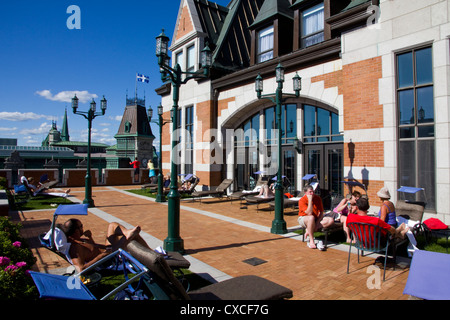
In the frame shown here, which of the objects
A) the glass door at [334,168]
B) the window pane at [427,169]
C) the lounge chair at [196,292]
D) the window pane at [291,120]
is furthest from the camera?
the window pane at [291,120]

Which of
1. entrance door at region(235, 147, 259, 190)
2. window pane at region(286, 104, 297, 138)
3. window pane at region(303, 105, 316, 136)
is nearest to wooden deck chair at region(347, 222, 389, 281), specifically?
window pane at region(303, 105, 316, 136)

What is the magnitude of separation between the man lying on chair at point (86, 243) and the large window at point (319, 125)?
9825 millimetres

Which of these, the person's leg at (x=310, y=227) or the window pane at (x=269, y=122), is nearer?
the person's leg at (x=310, y=227)

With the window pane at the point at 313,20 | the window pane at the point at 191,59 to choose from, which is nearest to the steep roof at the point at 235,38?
the window pane at the point at 191,59

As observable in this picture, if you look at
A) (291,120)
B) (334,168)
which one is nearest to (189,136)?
(291,120)

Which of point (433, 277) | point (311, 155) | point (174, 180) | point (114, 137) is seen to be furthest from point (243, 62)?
point (114, 137)

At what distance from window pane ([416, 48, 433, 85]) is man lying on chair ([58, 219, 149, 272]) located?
934cm

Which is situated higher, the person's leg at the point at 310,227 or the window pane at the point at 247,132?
the window pane at the point at 247,132

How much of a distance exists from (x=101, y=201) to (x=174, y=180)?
10.1 metres

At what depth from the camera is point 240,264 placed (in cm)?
595

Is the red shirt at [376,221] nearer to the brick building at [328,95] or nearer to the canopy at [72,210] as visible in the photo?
the brick building at [328,95]

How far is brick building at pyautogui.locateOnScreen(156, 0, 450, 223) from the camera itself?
342 inches

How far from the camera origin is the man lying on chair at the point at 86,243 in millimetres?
4859

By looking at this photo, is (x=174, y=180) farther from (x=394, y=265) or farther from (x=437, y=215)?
(x=437, y=215)
